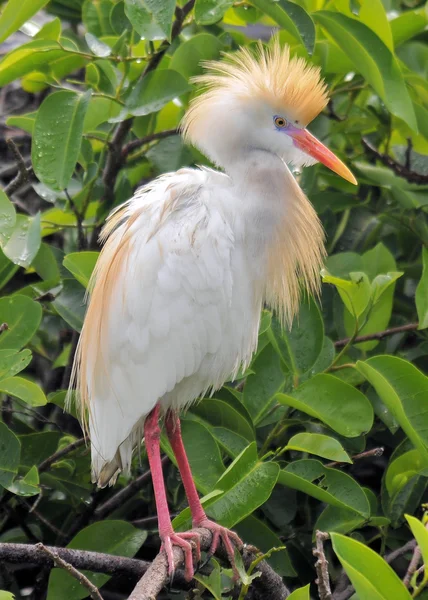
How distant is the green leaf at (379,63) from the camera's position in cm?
210

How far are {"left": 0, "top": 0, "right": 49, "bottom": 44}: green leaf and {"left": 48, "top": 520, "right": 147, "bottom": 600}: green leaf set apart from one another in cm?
118

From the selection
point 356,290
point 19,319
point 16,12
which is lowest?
point 356,290

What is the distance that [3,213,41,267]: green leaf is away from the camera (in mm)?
2096

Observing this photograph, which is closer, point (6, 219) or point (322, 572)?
point (322, 572)

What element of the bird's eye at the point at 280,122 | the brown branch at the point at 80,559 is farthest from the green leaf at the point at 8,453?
the bird's eye at the point at 280,122

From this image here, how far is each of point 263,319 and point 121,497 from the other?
62 cm

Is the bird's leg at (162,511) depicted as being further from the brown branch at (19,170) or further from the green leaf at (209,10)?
the green leaf at (209,10)

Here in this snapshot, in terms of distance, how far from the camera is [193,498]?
7.35ft

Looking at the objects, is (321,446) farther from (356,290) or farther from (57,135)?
(57,135)

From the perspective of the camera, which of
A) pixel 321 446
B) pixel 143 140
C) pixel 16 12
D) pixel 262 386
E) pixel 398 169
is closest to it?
pixel 321 446

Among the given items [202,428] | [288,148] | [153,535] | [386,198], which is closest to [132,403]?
[202,428]

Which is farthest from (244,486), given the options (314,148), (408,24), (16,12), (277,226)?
(408,24)

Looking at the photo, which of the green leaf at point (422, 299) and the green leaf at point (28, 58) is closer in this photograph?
the green leaf at point (422, 299)

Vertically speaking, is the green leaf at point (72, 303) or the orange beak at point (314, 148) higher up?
the orange beak at point (314, 148)
